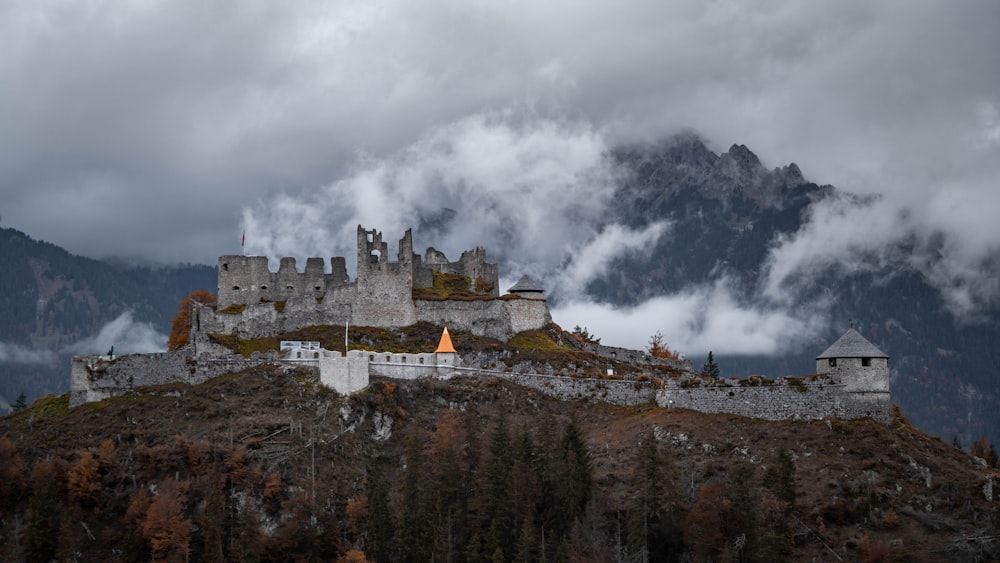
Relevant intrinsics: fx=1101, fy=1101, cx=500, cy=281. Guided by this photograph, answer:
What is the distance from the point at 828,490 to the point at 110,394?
6531cm

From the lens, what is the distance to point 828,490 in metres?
80.4

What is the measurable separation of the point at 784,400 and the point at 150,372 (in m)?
58.1

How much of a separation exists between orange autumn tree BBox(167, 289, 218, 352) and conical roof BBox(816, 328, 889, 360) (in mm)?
65274

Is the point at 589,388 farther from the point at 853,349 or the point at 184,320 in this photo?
the point at 184,320

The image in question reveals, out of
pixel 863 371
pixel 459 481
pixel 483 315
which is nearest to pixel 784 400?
pixel 863 371

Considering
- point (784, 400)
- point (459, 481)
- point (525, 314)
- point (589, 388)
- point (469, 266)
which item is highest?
point (469, 266)

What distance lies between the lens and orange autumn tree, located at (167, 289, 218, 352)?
118m

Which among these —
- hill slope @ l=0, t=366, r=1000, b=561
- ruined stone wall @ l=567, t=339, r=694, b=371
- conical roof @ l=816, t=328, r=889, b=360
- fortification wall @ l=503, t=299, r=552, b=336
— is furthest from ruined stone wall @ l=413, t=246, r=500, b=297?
conical roof @ l=816, t=328, r=889, b=360

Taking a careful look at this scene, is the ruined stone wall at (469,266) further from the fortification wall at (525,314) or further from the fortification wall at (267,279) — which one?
the fortification wall at (267,279)

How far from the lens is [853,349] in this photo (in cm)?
8656

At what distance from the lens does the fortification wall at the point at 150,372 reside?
340 ft

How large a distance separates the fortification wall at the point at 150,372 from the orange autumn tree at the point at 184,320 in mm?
10165

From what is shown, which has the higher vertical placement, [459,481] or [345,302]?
[345,302]

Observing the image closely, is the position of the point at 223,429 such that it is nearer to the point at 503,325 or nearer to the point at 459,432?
the point at 459,432
